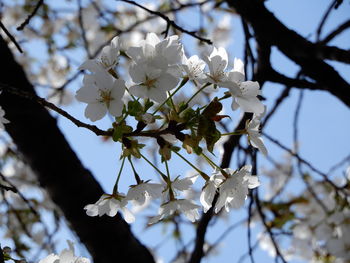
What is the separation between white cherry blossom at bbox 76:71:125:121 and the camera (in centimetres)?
91

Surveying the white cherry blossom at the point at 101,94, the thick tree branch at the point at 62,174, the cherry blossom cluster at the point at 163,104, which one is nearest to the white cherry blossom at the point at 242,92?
the cherry blossom cluster at the point at 163,104

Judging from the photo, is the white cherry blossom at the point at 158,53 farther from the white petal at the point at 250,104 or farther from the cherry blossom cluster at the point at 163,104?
the white petal at the point at 250,104

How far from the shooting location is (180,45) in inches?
36.2

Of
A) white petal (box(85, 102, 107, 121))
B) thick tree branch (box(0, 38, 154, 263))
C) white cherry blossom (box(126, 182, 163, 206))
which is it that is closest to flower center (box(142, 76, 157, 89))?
white petal (box(85, 102, 107, 121))

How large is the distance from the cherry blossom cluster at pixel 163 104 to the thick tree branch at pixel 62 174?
527 mm

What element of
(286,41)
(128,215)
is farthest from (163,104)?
(286,41)

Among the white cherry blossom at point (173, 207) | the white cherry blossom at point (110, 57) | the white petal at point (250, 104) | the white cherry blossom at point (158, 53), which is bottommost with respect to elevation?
the white cherry blossom at point (173, 207)

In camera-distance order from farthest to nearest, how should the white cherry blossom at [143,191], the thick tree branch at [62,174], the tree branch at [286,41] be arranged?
the thick tree branch at [62,174], the tree branch at [286,41], the white cherry blossom at [143,191]

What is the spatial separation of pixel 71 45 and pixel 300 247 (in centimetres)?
212

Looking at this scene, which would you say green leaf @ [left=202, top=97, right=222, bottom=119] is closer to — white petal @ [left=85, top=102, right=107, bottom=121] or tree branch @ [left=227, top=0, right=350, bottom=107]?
white petal @ [left=85, top=102, right=107, bottom=121]

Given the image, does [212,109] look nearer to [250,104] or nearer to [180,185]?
[250,104]

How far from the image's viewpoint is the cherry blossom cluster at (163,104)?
35.6 inches

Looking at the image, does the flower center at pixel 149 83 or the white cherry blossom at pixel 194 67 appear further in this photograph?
the white cherry blossom at pixel 194 67

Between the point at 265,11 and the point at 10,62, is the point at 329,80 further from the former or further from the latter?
the point at 10,62
